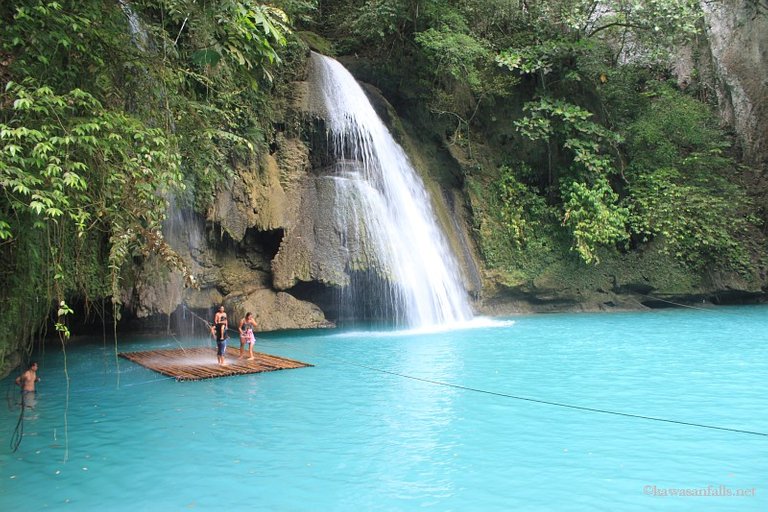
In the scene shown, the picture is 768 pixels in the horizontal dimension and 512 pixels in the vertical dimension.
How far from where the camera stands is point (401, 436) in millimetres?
5871

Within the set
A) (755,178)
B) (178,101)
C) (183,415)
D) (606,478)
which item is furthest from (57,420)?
(755,178)

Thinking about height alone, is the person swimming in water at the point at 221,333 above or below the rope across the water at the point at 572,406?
above

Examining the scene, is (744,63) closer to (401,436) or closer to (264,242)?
(264,242)

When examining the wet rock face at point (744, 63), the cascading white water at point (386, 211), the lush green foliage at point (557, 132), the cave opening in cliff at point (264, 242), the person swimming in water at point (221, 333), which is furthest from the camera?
the wet rock face at point (744, 63)

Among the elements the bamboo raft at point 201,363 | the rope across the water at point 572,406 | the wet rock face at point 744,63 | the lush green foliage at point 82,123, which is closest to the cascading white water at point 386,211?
the bamboo raft at point 201,363

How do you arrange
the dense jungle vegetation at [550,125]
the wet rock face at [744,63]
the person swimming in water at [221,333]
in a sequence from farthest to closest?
the wet rock face at [744,63], the dense jungle vegetation at [550,125], the person swimming in water at [221,333]

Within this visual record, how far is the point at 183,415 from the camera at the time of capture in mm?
6727

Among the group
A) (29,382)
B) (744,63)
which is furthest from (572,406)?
(744,63)

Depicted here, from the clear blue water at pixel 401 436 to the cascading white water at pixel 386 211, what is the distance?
142 inches

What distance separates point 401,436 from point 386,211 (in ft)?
28.7

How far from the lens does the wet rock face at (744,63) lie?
19.6 metres

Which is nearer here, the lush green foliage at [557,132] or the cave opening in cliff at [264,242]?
the cave opening in cliff at [264,242]

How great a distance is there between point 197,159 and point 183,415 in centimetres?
364

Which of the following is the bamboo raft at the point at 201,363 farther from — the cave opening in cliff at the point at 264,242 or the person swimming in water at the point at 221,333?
the cave opening in cliff at the point at 264,242
